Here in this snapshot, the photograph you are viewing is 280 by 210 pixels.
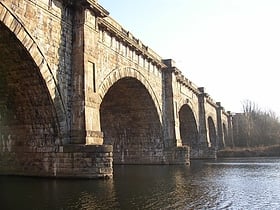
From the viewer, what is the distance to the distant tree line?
6234 cm

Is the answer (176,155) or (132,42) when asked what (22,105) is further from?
(176,155)

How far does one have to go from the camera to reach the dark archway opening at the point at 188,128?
1746 inches

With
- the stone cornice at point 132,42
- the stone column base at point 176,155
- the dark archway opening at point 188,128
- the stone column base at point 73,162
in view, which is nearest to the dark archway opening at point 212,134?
the dark archway opening at point 188,128

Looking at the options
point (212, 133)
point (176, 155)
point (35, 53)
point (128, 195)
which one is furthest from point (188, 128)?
point (128, 195)

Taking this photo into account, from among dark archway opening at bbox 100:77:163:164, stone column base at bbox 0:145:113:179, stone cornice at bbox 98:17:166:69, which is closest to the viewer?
stone column base at bbox 0:145:113:179

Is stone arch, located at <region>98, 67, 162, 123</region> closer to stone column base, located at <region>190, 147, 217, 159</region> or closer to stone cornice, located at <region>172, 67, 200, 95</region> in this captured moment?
stone cornice, located at <region>172, 67, 200, 95</region>

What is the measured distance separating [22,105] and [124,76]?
8216mm

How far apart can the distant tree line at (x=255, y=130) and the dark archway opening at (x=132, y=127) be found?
1473 inches

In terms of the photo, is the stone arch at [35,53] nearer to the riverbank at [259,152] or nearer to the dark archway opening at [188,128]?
the dark archway opening at [188,128]

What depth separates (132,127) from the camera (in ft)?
102

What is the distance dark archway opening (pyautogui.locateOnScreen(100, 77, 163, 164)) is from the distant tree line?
37.4m

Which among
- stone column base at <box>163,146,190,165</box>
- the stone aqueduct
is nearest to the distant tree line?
stone column base at <box>163,146,190,165</box>

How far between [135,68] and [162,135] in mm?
8041

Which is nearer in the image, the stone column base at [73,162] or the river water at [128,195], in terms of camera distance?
the river water at [128,195]
